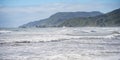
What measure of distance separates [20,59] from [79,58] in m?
4.79

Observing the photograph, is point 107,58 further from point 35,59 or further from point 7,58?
point 7,58

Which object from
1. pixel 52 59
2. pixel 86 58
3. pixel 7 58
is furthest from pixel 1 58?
pixel 86 58

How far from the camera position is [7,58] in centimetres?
1742

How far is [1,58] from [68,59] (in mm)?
5622

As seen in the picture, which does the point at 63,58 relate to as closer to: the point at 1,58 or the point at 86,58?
the point at 86,58

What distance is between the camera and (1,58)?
17391mm

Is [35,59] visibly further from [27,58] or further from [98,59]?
[98,59]

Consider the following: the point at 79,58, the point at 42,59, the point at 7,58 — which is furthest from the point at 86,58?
the point at 7,58

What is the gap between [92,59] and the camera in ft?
54.1

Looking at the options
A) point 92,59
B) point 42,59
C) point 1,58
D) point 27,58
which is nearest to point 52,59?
point 42,59

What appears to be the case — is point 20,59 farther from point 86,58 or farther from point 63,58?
point 86,58

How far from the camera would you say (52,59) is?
16.7 metres

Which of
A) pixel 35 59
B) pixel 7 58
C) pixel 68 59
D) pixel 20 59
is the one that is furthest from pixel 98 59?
pixel 7 58

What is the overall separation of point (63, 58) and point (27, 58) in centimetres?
298
